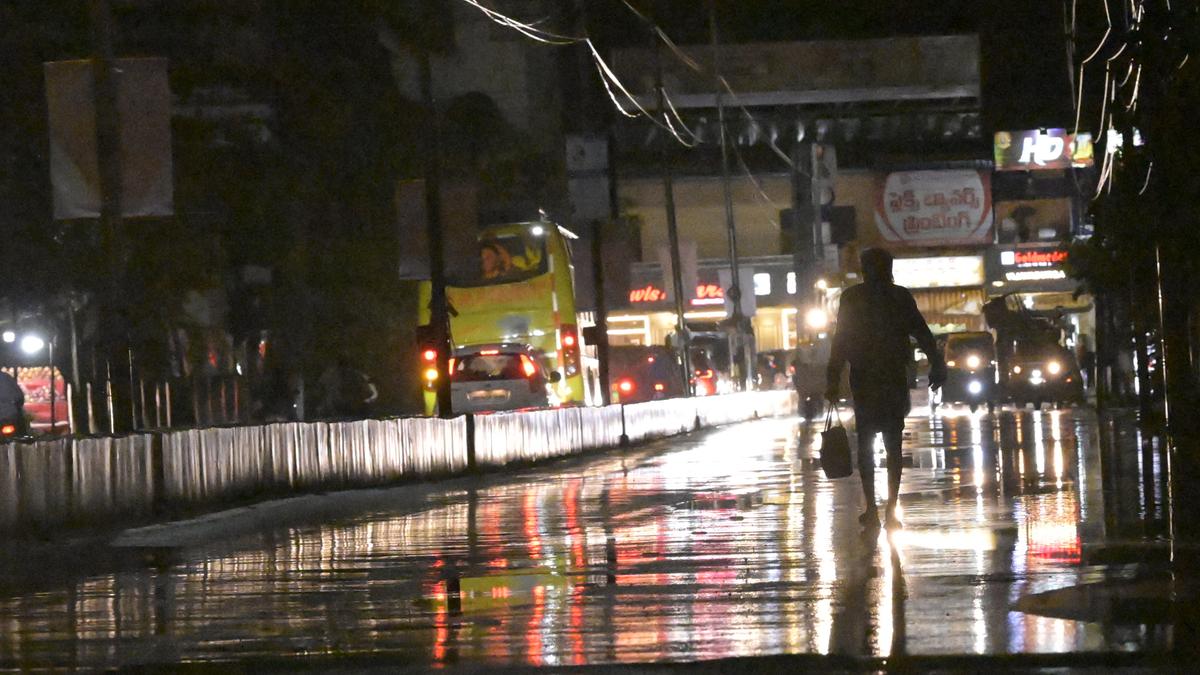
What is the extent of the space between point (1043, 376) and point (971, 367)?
1.98 m

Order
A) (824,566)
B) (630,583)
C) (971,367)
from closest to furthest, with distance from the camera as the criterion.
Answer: (630,583) → (824,566) → (971,367)

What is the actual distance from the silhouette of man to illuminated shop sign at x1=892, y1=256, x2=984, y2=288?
199 ft

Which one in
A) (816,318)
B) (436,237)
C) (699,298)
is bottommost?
(816,318)

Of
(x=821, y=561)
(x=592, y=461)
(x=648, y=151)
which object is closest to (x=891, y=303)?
(x=821, y=561)

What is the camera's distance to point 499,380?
37281 mm

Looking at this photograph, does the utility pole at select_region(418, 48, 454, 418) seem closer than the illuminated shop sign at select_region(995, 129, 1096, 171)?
Yes

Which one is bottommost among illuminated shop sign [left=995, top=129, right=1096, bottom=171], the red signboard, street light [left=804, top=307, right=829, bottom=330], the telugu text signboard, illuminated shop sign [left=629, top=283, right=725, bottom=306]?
street light [left=804, top=307, right=829, bottom=330]

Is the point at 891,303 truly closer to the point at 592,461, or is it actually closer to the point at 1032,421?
the point at 592,461

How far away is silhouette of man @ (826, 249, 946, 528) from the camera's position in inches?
520

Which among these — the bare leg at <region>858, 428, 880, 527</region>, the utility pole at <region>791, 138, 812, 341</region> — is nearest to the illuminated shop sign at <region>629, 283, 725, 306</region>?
the utility pole at <region>791, 138, 812, 341</region>

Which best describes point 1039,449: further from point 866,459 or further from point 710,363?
point 710,363

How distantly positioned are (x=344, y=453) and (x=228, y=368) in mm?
21130

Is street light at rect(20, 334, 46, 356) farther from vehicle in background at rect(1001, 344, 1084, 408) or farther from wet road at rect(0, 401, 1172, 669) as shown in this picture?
vehicle in background at rect(1001, 344, 1084, 408)

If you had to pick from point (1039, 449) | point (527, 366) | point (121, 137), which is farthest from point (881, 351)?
point (527, 366)
